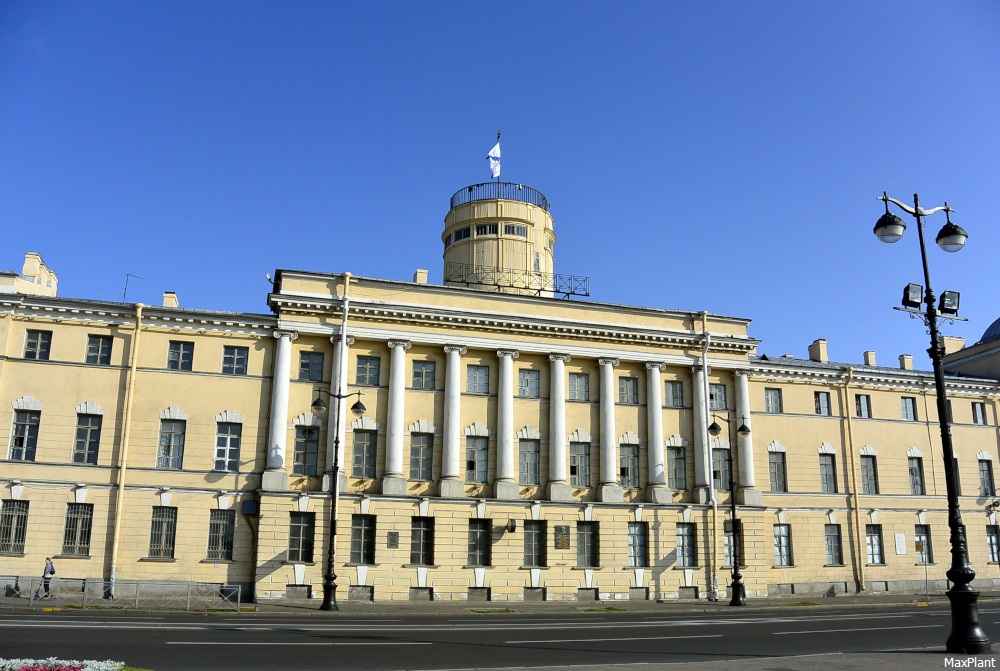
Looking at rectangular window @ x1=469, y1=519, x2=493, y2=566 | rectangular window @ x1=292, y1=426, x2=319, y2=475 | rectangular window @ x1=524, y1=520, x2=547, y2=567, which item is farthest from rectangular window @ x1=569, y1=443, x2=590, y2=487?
rectangular window @ x1=292, y1=426, x2=319, y2=475

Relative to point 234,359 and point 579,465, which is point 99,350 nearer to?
point 234,359

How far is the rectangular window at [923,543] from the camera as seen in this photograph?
147 ft

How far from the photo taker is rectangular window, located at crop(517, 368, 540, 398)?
128 feet

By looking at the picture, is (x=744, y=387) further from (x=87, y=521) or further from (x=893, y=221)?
(x=87, y=521)

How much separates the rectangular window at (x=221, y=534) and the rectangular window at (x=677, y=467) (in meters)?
19.9

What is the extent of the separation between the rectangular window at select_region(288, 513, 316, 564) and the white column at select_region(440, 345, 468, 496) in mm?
5610

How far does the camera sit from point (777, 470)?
142 ft

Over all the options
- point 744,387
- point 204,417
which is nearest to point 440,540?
point 204,417

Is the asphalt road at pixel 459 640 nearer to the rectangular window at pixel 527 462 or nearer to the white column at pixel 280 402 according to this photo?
the white column at pixel 280 402

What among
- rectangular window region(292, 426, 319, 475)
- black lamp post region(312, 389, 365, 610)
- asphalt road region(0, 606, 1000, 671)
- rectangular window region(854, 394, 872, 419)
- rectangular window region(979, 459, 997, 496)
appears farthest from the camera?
rectangular window region(979, 459, 997, 496)

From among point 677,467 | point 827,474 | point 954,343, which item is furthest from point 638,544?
point 954,343

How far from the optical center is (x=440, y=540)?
35.7 meters

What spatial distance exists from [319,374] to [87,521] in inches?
418

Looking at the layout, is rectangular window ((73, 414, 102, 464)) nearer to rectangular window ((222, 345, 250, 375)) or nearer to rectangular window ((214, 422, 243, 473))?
rectangular window ((214, 422, 243, 473))
